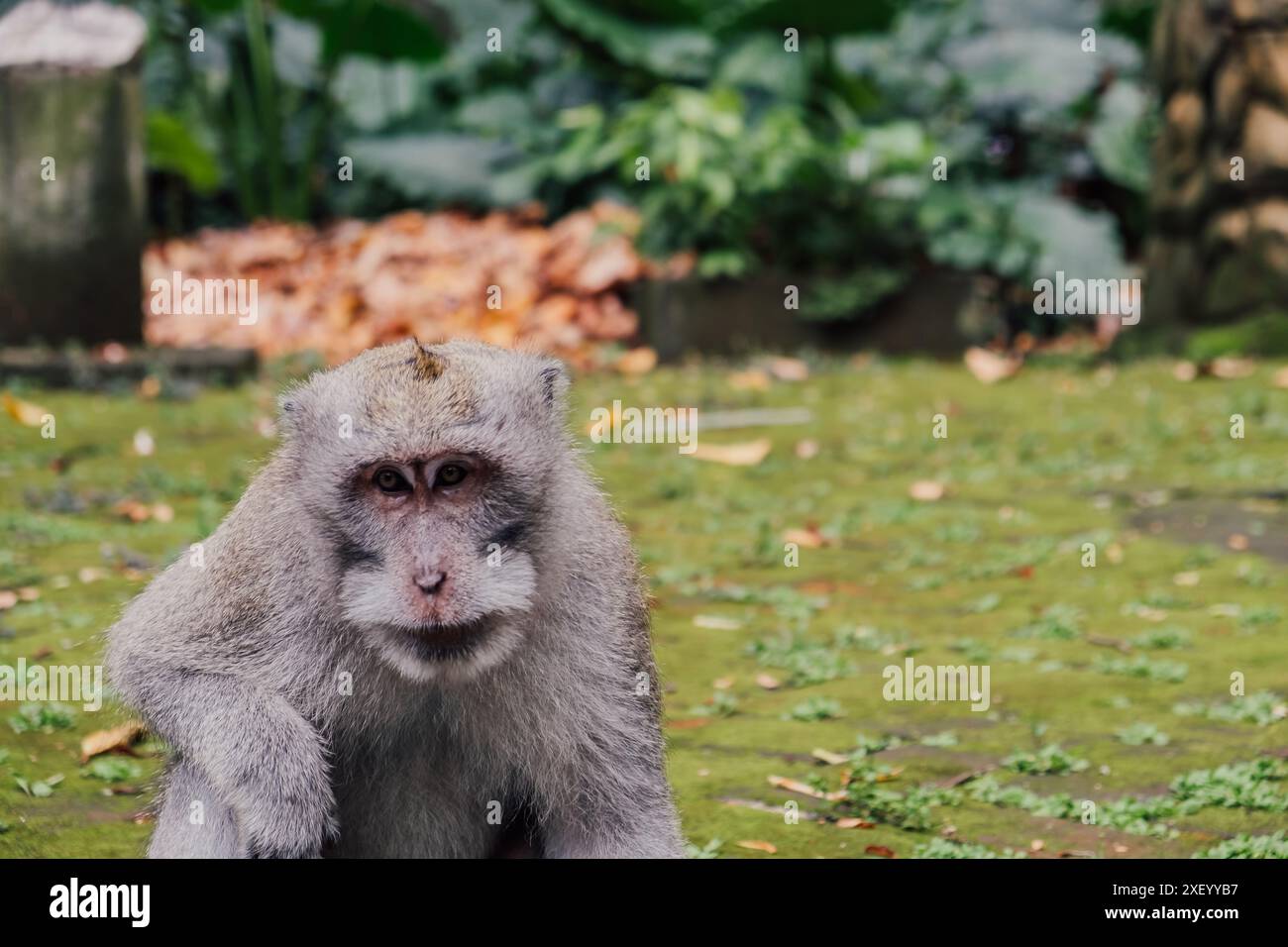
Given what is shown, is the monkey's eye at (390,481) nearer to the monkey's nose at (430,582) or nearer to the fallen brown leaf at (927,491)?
the monkey's nose at (430,582)

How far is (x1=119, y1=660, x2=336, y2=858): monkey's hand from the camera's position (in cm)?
323

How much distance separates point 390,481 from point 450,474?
109mm

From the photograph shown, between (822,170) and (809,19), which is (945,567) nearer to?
(822,170)

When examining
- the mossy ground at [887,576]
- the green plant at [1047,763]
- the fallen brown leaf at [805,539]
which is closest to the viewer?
the mossy ground at [887,576]

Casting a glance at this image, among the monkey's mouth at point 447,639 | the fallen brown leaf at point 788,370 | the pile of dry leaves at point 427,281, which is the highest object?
the pile of dry leaves at point 427,281

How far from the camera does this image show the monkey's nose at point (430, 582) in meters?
3.04

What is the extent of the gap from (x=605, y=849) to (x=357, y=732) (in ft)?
1.94

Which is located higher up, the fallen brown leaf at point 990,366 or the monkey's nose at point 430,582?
→ the fallen brown leaf at point 990,366

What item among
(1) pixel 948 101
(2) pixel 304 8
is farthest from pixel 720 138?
(2) pixel 304 8

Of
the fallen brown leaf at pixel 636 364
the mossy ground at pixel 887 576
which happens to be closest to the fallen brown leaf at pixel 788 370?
the mossy ground at pixel 887 576

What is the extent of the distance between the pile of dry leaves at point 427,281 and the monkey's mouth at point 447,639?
365 inches

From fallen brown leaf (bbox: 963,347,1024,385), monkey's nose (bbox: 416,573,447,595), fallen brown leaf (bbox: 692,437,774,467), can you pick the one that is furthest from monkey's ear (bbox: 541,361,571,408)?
fallen brown leaf (bbox: 963,347,1024,385)

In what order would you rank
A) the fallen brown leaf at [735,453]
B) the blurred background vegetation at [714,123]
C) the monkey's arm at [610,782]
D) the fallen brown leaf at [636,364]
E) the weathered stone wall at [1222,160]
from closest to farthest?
the monkey's arm at [610,782] < the fallen brown leaf at [735,453] < the weathered stone wall at [1222,160] < the fallen brown leaf at [636,364] < the blurred background vegetation at [714,123]

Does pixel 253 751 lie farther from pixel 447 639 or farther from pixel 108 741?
pixel 108 741
